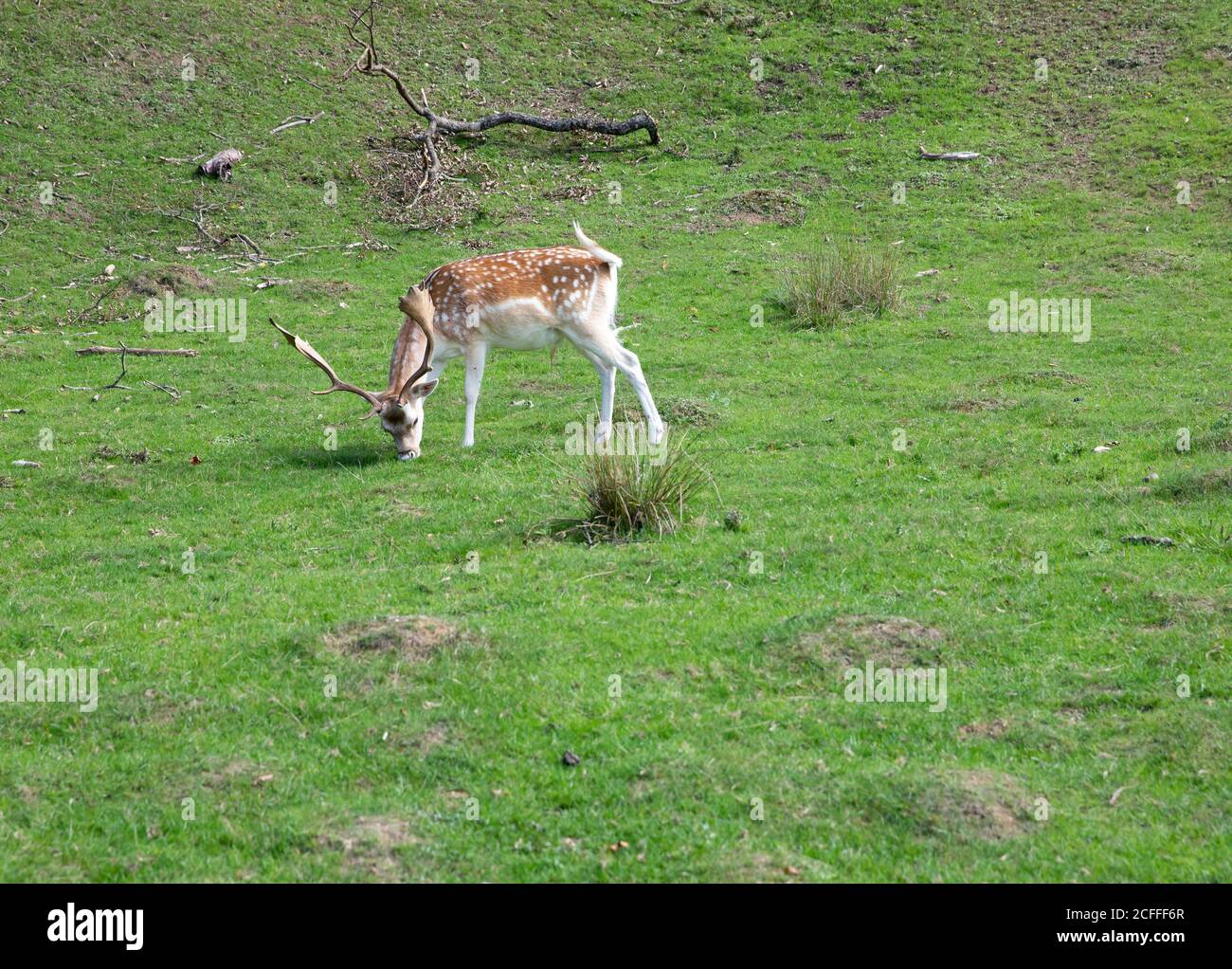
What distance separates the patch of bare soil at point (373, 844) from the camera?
576cm

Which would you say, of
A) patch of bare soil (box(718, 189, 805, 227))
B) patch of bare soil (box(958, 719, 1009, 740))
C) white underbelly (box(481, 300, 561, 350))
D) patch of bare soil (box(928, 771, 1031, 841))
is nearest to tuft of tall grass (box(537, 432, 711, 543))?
white underbelly (box(481, 300, 561, 350))

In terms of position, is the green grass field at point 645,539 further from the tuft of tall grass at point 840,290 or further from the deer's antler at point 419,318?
the deer's antler at point 419,318

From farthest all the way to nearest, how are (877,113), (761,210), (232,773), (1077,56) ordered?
(1077,56) < (877,113) < (761,210) < (232,773)

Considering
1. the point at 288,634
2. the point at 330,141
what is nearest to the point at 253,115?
the point at 330,141

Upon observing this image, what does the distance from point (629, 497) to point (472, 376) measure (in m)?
3.59

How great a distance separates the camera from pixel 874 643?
7.84 metres

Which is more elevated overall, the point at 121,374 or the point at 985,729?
the point at 121,374

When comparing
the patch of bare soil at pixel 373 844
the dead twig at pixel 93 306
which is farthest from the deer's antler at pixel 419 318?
the dead twig at pixel 93 306

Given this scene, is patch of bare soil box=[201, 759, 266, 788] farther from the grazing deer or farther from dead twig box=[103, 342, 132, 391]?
dead twig box=[103, 342, 132, 391]

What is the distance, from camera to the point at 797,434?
1303 cm

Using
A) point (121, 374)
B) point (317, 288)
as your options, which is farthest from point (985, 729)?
point (317, 288)

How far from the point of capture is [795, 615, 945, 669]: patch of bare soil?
7715 millimetres

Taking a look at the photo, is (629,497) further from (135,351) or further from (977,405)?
(135,351)

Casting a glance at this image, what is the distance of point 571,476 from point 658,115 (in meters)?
17.4
